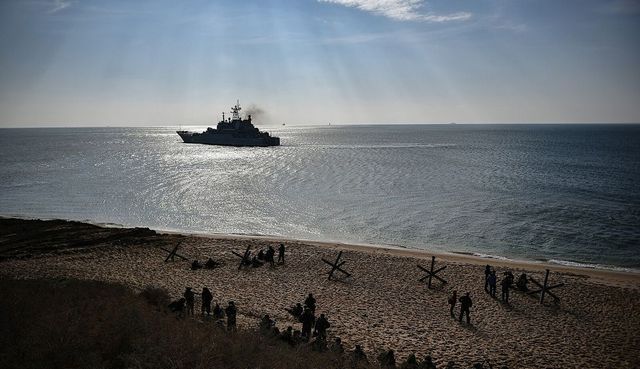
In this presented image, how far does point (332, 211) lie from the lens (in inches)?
1527

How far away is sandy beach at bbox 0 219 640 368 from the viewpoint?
13.6 metres

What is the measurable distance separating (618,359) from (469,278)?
26.5 feet

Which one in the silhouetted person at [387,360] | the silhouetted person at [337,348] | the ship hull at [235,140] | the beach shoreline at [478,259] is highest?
the ship hull at [235,140]

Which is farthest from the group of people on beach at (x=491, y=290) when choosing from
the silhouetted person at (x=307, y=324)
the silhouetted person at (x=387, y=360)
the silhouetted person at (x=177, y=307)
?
the silhouetted person at (x=177, y=307)

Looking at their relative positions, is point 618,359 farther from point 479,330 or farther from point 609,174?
point 609,174

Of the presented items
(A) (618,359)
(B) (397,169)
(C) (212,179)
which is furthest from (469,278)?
(B) (397,169)

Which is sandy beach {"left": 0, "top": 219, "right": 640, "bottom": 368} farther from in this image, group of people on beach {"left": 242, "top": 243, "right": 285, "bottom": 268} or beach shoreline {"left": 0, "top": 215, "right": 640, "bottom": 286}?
group of people on beach {"left": 242, "top": 243, "right": 285, "bottom": 268}

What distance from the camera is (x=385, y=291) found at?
738 inches

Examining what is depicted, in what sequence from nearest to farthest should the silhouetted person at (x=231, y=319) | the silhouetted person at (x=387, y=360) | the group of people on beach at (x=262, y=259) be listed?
1. the silhouetted person at (x=387, y=360)
2. the silhouetted person at (x=231, y=319)
3. the group of people on beach at (x=262, y=259)

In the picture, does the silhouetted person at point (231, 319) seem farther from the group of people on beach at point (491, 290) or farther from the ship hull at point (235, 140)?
the ship hull at point (235, 140)

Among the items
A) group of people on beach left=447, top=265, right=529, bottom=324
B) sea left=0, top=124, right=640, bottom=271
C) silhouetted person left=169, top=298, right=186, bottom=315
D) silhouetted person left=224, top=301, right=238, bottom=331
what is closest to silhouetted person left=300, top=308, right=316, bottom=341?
silhouetted person left=224, top=301, right=238, bottom=331

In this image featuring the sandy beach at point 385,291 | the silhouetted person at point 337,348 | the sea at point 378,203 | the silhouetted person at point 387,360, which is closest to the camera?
the silhouetted person at point 387,360

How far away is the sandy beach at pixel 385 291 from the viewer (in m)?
13.6

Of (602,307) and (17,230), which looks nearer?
(602,307)
